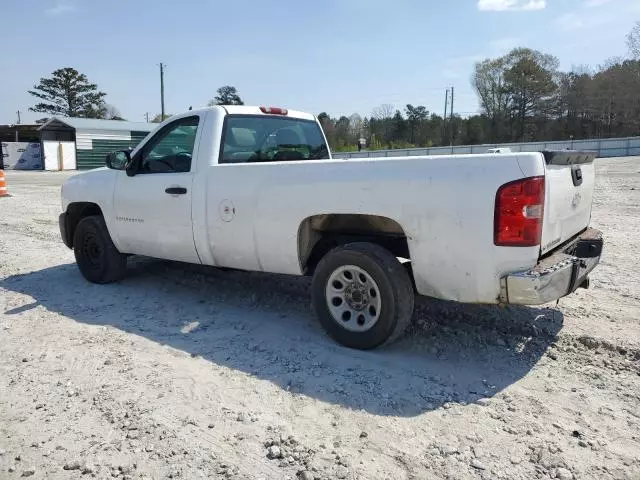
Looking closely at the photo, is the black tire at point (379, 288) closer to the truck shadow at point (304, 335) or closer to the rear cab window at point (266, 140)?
the truck shadow at point (304, 335)

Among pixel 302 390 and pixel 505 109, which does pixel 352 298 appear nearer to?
pixel 302 390

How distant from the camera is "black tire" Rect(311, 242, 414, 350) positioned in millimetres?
3832

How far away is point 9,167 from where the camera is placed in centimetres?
4241

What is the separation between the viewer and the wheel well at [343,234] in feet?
13.6

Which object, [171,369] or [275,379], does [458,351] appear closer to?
[275,379]

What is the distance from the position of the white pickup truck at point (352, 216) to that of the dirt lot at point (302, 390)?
1.75ft

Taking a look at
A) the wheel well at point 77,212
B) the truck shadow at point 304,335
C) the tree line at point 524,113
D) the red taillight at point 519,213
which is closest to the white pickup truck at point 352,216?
the red taillight at point 519,213

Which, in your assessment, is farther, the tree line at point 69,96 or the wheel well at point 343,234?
the tree line at point 69,96

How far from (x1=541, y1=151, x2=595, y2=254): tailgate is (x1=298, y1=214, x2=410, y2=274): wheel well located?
106 cm

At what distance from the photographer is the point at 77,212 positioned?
6449 mm

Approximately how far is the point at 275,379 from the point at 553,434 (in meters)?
1.80

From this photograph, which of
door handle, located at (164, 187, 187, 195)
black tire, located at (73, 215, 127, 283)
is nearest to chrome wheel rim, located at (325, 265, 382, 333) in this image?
door handle, located at (164, 187, 187, 195)

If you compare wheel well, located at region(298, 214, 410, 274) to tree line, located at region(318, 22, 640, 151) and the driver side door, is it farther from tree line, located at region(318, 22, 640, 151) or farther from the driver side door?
tree line, located at region(318, 22, 640, 151)

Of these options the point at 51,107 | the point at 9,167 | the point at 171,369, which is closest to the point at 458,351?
the point at 171,369
